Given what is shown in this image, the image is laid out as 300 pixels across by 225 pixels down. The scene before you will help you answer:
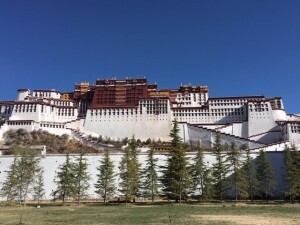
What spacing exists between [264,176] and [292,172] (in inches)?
159

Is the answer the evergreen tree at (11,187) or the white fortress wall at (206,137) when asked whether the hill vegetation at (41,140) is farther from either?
the evergreen tree at (11,187)

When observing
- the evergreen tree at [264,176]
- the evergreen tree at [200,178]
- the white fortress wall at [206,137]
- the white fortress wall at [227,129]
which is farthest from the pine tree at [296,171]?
the white fortress wall at [227,129]

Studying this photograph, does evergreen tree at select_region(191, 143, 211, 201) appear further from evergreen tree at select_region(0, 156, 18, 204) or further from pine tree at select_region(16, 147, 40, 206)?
evergreen tree at select_region(0, 156, 18, 204)

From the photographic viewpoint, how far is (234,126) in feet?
300

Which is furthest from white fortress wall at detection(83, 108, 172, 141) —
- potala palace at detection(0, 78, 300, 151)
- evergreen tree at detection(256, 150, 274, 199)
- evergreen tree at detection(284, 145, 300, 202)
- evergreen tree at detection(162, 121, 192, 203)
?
evergreen tree at detection(162, 121, 192, 203)

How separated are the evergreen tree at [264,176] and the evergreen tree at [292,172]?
2.33 meters

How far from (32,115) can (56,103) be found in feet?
38.7

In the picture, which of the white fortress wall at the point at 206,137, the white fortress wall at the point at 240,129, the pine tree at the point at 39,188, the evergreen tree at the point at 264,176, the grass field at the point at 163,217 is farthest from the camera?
the white fortress wall at the point at 240,129

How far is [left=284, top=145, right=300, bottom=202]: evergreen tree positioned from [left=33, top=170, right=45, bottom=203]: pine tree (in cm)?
3193

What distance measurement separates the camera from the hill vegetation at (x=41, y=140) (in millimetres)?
76125

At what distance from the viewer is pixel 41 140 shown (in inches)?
3147

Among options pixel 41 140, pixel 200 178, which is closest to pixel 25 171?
pixel 200 178

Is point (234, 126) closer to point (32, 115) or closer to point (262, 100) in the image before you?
point (262, 100)

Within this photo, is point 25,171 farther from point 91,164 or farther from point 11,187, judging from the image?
point 91,164
